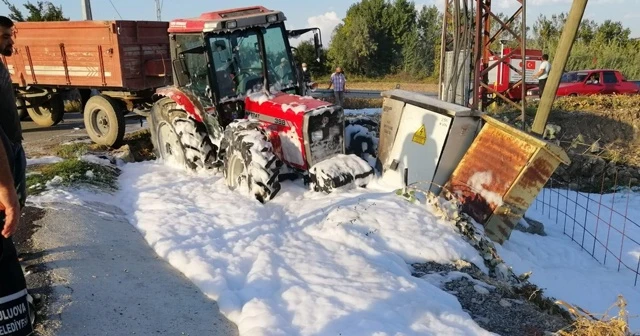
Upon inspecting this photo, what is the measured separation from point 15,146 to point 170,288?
1525 mm

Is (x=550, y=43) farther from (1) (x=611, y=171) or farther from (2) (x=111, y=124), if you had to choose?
(2) (x=111, y=124)

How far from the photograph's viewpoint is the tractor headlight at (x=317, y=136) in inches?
253

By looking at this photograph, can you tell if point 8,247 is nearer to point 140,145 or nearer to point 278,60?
point 278,60

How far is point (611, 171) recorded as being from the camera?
36.2 ft

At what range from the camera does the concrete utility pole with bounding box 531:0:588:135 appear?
6.00 metres

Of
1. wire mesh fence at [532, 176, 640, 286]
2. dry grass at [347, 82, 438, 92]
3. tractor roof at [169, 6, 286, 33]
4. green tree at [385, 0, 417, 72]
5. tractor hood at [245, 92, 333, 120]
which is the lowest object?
wire mesh fence at [532, 176, 640, 286]

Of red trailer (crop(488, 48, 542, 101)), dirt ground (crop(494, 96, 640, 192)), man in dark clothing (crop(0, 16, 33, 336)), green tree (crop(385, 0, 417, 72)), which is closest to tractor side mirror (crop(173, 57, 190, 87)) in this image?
man in dark clothing (crop(0, 16, 33, 336))

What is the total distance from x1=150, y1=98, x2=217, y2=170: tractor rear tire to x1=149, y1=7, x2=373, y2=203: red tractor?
2 centimetres

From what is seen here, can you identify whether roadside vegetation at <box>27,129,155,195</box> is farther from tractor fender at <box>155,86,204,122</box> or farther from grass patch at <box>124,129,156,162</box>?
tractor fender at <box>155,86,204,122</box>

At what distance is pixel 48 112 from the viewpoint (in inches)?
456

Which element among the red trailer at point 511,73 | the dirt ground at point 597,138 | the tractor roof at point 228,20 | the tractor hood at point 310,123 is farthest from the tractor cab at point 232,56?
the red trailer at point 511,73

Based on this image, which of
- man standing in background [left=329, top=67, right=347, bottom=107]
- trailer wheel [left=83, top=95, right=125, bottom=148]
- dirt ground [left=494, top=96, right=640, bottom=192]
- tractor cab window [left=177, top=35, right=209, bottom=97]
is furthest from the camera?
man standing in background [left=329, top=67, right=347, bottom=107]

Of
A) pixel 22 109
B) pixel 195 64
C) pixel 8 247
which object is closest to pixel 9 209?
pixel 8 247

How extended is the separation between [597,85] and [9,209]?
20114mm
